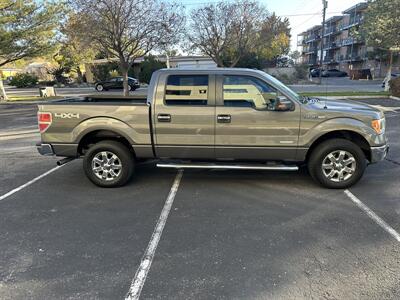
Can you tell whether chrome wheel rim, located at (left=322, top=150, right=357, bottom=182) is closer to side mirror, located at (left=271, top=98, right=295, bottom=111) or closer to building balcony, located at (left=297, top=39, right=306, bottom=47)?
side mirror, located at (left=271, top=98, right=295, bottom=111)

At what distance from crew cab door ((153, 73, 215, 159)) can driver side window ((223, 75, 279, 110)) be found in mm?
248

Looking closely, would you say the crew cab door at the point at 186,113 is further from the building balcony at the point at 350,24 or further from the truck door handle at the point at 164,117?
the building balcony at the point at 350,24

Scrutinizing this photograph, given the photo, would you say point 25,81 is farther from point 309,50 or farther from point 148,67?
point 309,50

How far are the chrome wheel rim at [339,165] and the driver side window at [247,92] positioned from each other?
1.26 meters

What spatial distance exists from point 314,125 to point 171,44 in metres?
16.6

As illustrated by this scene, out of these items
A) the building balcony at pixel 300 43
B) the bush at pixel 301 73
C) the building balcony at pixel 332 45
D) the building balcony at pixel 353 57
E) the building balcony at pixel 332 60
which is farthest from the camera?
the building balcony at pixel 300 43

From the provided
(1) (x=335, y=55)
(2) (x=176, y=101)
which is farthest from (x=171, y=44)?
(1) (x=335, y=55)

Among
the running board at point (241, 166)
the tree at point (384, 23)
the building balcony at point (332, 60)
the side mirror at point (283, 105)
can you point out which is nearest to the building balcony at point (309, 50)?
the building balcony at point (332, 60)

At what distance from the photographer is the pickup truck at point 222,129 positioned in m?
5.04

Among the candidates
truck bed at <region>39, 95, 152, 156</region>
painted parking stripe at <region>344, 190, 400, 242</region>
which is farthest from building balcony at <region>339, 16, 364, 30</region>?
truck bed at <region>39, 95, 152, 156</region>

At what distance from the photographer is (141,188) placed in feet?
17.8

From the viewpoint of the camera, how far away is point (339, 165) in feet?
16.8

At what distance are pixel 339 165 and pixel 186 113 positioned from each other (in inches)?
98.3

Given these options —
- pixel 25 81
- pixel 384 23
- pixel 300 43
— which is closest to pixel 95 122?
pixel 384 23
